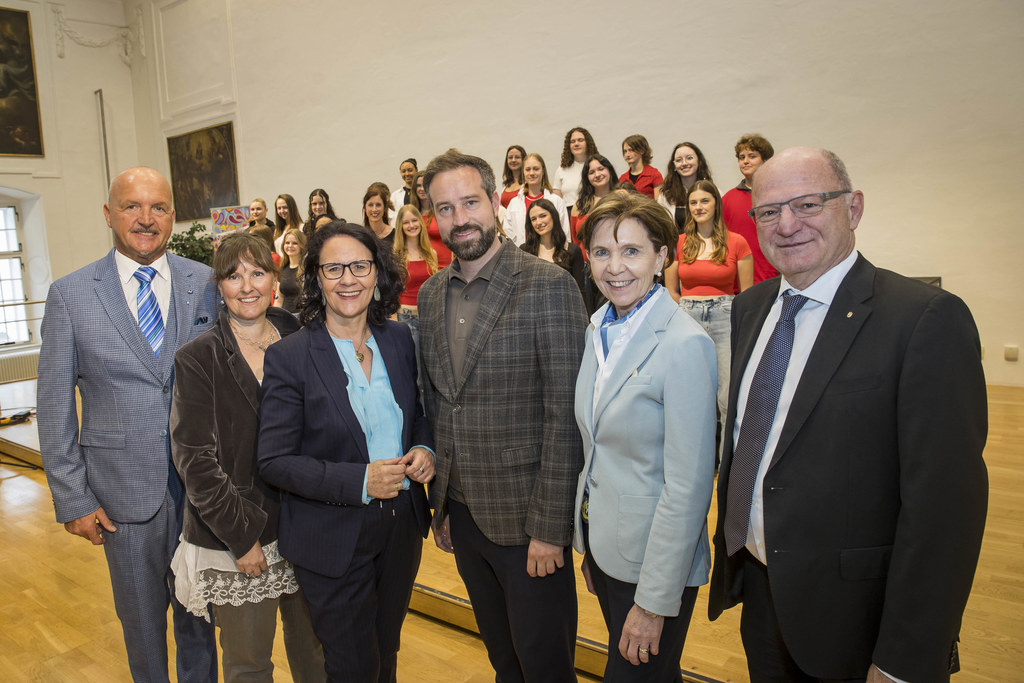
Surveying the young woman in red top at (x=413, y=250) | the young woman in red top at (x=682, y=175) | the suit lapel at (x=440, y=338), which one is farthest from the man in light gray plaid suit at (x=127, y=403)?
the young woman in red top at (x=682, y=175)

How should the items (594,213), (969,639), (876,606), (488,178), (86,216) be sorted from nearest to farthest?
(876,606), (594,213), (488,178), (969,639), (86,216)

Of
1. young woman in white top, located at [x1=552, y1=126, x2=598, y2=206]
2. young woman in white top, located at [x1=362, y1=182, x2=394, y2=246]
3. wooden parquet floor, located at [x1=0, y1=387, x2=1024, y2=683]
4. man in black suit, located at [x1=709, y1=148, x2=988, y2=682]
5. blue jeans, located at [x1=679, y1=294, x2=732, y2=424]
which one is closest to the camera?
man in black suit, located at [x1=709, y1=148, x2=988, y2=682]

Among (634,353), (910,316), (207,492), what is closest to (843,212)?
(910,316)

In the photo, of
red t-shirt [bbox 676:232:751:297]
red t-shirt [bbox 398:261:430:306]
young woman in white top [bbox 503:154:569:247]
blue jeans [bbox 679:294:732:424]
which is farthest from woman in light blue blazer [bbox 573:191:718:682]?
young woman in white top [bbox 503:154:569:247]

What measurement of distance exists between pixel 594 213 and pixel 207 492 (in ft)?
4.39

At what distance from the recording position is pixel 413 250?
5367 millimetres

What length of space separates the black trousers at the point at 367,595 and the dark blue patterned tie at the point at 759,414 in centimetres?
96

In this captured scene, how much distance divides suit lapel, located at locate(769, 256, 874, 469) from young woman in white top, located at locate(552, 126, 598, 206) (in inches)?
205

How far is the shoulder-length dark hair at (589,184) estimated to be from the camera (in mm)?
5727

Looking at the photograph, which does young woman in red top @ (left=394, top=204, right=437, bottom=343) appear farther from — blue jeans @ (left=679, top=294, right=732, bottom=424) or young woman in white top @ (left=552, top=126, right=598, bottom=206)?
blue jeans @ (left=679, top=294, right=732, bottom=424)

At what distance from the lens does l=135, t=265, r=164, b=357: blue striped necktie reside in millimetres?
2188

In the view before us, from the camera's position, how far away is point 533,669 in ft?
6.01

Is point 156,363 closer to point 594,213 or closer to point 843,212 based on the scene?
point 594,213

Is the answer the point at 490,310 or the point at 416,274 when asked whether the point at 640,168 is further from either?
the point at 490,310
